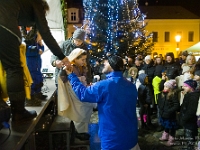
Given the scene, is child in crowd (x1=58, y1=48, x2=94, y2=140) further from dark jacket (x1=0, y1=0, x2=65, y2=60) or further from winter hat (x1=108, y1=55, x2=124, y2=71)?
winter hat (x1=108, y1=55, x2=124, y2=71)

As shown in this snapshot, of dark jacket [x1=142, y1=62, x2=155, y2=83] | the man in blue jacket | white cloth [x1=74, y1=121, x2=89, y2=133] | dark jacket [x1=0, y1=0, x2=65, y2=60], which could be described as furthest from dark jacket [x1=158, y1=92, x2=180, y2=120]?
dark jacket [x1=0, y1=0, x2=65, y2=60]

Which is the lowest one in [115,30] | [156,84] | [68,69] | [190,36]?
[156,84]

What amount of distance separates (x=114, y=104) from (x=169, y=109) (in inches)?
113

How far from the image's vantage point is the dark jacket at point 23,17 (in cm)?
251

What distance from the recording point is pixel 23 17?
2.85 metres

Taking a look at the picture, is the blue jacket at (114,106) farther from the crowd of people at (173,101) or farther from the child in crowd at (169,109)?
the child in crowd at (169,109)

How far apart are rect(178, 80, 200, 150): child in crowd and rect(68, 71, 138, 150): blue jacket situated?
2.25 meters

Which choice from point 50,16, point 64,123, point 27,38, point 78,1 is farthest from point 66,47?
point 78,1

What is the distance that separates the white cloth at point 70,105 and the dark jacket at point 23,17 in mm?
582

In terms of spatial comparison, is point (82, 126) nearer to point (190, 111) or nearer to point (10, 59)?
point (10, 59)

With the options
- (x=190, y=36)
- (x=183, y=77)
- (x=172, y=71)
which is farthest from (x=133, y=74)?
(x=190, y=36)

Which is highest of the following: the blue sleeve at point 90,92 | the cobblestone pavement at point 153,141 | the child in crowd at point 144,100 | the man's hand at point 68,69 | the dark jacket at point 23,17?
the dark jacket at point 23,17

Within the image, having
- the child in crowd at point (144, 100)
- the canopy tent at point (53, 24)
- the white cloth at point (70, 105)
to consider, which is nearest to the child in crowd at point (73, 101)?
the white cloth at point (70, 105)

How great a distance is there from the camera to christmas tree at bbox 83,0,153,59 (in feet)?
45.8
